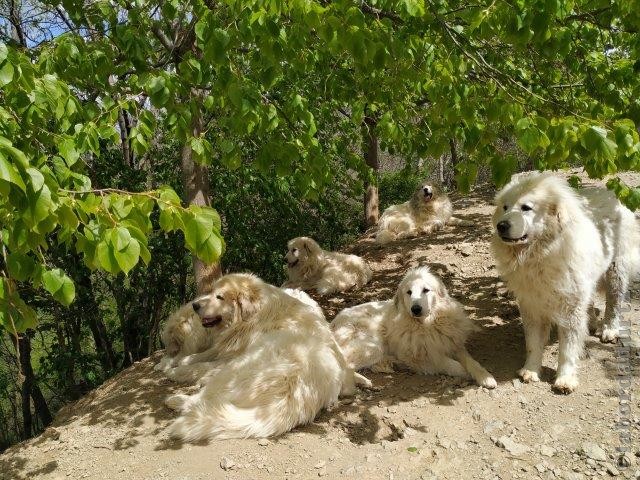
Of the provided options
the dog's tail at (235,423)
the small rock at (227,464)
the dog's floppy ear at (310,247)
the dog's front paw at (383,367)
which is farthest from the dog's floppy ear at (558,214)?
the dog's floppy ear at (310,247)

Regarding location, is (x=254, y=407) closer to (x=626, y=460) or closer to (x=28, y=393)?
(x=626, y=460)

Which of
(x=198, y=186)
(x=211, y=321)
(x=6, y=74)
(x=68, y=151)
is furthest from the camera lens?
(x=198, y=186)

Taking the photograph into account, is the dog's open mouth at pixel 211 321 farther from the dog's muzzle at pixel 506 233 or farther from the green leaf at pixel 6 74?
the green leaf at pixel 6 74

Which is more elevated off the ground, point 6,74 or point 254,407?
point 6,74

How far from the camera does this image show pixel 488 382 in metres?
4.12

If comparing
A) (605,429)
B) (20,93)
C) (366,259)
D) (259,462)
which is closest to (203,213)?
(20,93)

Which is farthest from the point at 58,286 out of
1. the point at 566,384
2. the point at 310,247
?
the point at 310,247

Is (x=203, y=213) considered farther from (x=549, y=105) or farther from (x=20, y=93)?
(x=549, y=105)

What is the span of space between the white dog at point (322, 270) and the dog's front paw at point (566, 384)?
4.08 meters

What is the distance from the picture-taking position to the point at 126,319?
8680 millimetres

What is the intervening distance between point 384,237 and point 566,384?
5.91m

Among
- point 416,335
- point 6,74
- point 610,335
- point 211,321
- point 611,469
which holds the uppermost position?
point 6,74

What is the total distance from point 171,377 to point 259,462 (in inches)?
78.8

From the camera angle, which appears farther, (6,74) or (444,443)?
(444,443)
